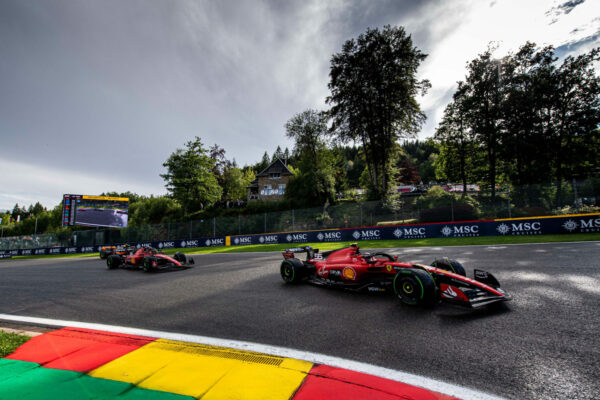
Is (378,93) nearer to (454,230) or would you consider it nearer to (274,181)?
(454,230)

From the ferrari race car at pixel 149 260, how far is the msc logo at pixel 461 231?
14.7m

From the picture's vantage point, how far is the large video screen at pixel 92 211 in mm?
30859

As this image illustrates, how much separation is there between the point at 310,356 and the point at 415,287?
226 centimetres

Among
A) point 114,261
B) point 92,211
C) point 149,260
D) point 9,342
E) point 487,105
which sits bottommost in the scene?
point 9,342

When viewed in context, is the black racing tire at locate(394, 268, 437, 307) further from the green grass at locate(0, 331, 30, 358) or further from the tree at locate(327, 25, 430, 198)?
the tree at locate(327, 25, 430, 198)

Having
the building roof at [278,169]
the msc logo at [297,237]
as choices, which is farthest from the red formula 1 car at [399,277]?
the building roof at [278,169]

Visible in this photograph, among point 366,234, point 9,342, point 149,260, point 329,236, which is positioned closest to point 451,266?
point 9,342

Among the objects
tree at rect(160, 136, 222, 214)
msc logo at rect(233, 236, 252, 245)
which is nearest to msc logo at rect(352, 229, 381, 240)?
msc logo at rect(233, 236, 252, 245)

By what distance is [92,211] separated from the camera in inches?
1247

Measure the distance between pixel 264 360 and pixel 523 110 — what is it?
2910 cm

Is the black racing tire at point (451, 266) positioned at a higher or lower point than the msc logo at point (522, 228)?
lower

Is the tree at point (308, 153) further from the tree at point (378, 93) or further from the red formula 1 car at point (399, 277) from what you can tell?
the red formula 1 car at point (399, 277)

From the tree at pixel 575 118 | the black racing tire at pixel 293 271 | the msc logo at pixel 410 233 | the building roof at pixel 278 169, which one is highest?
the building roof at pixel 278 169

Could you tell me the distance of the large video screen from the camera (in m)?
30.9
